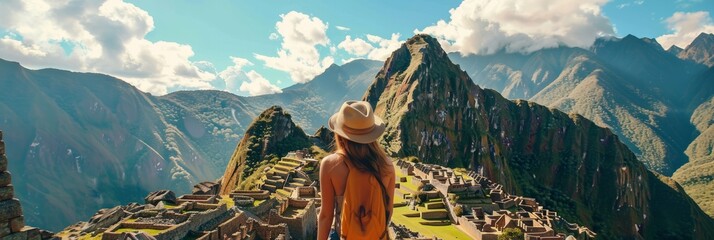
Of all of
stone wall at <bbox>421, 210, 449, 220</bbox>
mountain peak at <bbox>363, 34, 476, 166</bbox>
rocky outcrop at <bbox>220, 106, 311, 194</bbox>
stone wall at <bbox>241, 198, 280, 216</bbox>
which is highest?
mountain peak at <bbox>363, 34, 476, 166</bbox>

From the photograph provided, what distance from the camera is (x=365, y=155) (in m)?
6.31

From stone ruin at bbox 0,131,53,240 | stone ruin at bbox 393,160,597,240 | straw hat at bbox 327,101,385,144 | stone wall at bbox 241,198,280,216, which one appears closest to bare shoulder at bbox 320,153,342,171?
straw hat at bbox 327,101,385,144

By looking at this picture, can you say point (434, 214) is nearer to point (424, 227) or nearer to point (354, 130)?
point (424, 227)

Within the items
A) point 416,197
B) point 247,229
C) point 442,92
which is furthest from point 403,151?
point 247,229

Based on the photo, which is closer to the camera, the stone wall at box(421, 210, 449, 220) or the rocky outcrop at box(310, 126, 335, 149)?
the stone wall at box(421, 210, 449, 220)

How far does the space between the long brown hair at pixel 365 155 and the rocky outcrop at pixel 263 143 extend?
78617 mm

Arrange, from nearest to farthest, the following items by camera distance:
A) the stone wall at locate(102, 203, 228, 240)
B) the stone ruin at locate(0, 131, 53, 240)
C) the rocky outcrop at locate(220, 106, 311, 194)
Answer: the stone ruin at locate(0, 131, 53, 240)
the stone wall at locate(102, 203, 228, 240)
the rocky outcrop at locate(220, 106, 311, 194)

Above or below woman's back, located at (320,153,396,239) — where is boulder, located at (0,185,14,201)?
below

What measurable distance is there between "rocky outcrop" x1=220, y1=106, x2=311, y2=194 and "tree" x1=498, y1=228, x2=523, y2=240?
55.9 m

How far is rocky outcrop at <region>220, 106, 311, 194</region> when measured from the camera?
297 feet

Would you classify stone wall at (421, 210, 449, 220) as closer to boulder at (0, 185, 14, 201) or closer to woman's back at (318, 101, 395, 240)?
boulder at (0, 185, 14, 201)

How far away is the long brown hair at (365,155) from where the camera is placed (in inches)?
245

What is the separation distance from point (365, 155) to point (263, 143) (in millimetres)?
99030

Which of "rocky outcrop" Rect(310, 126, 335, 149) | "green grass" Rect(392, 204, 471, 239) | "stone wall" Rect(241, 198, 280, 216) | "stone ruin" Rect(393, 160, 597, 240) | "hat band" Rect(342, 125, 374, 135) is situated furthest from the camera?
"rocky outcrop" Rect(310, 126, 335, 149)
